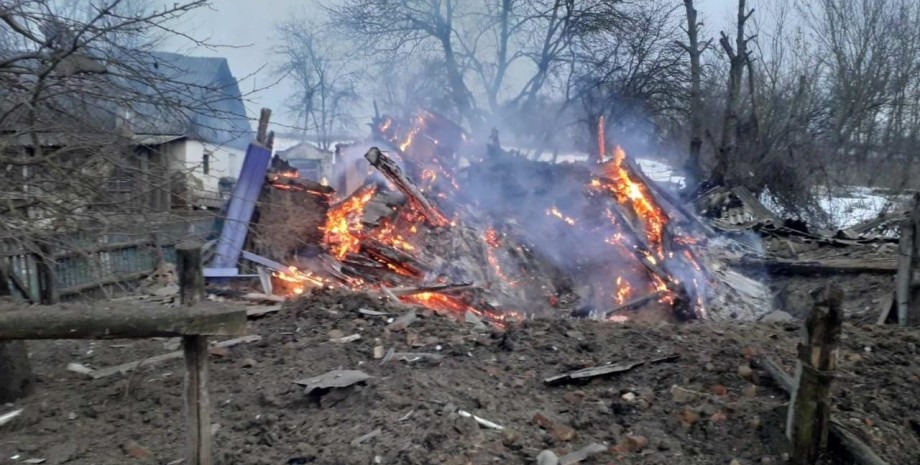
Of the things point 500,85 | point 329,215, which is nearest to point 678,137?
point 500,85

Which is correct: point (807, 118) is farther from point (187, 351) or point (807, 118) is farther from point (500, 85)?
point (187, 351)

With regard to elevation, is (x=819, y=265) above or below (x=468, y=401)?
above

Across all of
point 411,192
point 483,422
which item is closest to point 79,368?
point 483,422

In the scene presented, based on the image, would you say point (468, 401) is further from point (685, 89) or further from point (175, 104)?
point (685, 89)

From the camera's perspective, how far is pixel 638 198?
11.2 meters

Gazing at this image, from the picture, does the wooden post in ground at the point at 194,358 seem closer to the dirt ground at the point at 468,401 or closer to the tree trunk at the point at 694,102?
the dirt ground at the point at 468,401

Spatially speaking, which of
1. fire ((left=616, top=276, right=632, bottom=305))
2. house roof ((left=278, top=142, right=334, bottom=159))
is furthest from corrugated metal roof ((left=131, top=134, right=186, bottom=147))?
house roof ((left=278, top=142, right=334, bottom=159))

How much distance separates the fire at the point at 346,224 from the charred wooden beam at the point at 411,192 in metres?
0.74

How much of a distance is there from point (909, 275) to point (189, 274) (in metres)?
7.04

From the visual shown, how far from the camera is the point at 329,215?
1031 cm

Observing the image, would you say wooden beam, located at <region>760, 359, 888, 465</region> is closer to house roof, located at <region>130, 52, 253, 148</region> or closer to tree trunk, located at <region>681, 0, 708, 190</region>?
house roof, located at <region>130, 52, 253, 148</region>

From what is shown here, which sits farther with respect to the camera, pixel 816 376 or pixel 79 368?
pixel 79 368

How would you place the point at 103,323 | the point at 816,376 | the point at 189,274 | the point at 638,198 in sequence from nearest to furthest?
1. the point at 103,323
2. the point at 189,274
3. the point at 816,376
4. the point at 638,198

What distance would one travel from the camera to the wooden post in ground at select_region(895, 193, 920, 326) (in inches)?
257
